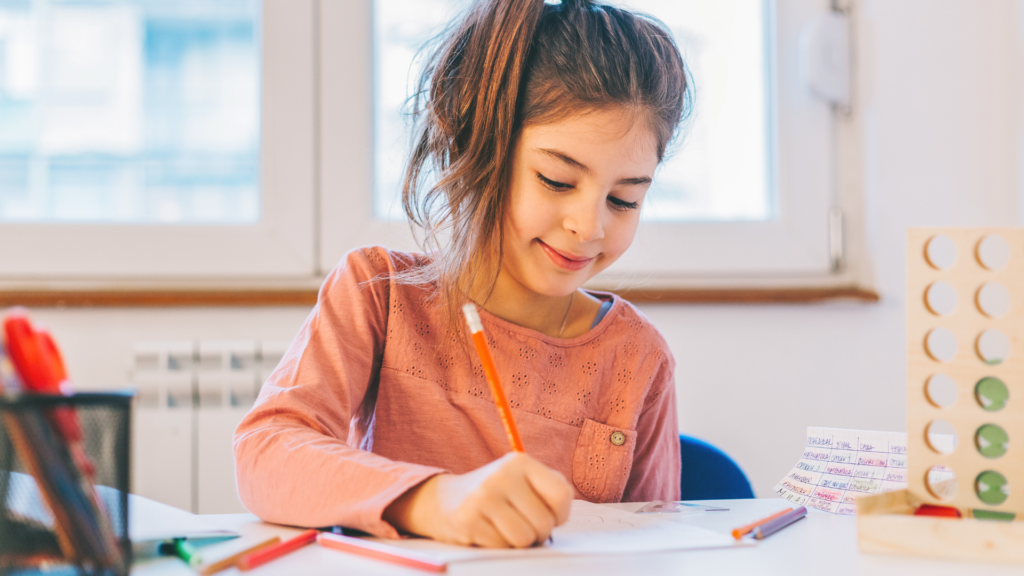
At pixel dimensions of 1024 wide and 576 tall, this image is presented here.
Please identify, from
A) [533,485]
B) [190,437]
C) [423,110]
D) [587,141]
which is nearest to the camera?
[533,485]

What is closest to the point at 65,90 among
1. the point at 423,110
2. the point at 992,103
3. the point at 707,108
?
the point at 423,110

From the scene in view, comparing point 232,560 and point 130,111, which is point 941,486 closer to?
point 232,560

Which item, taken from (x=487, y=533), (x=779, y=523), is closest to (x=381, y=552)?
(x=487, y=533)

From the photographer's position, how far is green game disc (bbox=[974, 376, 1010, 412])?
1.57ft

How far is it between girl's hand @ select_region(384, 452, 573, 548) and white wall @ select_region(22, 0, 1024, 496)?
0.96m

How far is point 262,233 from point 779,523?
99 centimetres

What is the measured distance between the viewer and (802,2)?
1.43m

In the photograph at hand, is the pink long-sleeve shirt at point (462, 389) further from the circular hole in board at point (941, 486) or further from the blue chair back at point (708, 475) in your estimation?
the circular hole in board at point (941, 486)

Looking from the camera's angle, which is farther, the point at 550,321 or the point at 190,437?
the point at 190,437

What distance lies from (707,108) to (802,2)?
0.26m

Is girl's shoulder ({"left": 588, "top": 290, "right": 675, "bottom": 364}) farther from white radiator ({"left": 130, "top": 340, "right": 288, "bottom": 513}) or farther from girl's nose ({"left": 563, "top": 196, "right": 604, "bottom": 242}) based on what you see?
white radiator ({"left": 130, "top": 340, "right": 288, "bottom": 513})

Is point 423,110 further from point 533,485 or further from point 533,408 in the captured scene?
point 533,485

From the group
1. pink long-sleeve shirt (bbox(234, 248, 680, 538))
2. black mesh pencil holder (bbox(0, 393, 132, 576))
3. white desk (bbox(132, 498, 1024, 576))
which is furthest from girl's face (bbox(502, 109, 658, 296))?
black mesh pencil holder (bbox(0, 393, 132, 576))

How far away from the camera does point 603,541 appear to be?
49 centimetres
